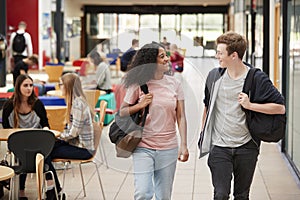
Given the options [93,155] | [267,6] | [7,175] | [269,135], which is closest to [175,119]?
[269,135]

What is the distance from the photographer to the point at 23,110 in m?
6.89

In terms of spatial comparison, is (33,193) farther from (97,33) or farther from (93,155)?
(97,33)

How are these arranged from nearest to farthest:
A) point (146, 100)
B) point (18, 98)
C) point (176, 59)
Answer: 1. point (146, 100)
2. point (176, 59)
3. point (18, 98)

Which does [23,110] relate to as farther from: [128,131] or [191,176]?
[128,131]

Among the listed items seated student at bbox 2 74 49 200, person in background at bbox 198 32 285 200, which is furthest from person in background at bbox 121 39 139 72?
seated student at bbox 2 74 49 200

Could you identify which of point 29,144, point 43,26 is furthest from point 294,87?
point 43,26

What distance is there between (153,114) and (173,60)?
0.44 m

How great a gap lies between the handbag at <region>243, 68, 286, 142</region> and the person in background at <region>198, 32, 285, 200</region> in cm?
3

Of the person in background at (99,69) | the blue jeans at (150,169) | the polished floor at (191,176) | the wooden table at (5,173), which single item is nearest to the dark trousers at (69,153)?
the polished floor at (191,176)

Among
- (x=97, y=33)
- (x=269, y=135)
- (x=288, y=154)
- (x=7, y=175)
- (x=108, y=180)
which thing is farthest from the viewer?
(x=97, y=33)

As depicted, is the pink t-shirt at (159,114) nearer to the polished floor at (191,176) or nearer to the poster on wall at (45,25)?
the polished floor at (191,176)

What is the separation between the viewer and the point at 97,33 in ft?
126

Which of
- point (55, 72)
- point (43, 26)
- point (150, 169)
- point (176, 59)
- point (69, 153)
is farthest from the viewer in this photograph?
point (43, 26)

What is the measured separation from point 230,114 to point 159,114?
0.47 m
